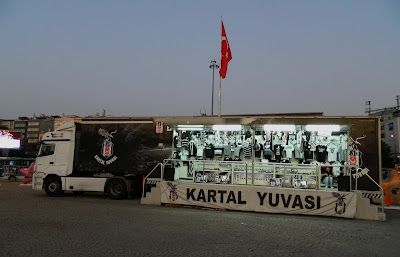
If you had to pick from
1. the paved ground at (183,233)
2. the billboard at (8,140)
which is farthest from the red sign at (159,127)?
the billboard at (8,140)

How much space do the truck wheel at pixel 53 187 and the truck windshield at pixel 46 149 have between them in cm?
131

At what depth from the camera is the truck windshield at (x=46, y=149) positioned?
16.7 m

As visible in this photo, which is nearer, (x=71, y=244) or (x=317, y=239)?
(x=71, y=244)

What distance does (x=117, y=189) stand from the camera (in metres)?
15.4

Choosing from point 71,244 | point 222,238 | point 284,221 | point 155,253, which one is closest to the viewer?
point 155,253

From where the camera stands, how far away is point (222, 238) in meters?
7.68

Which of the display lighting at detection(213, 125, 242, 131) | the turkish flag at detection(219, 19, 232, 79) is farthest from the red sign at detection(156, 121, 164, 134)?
the turkish flag at detection(219, 19, 232, 79)

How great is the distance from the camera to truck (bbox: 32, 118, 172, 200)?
Result: 49.7 ft

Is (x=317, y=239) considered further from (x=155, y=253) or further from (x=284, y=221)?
(x=155, y=253)

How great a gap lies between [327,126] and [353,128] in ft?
3.10

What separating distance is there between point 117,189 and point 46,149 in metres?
4.44

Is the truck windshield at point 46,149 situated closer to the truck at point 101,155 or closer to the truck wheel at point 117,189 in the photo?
the truck at point 101,155

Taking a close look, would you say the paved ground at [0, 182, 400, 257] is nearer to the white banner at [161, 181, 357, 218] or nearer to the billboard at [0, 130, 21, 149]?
the white banner at [161, 181, 357, 218]

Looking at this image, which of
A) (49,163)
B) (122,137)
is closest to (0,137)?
(49,163)
